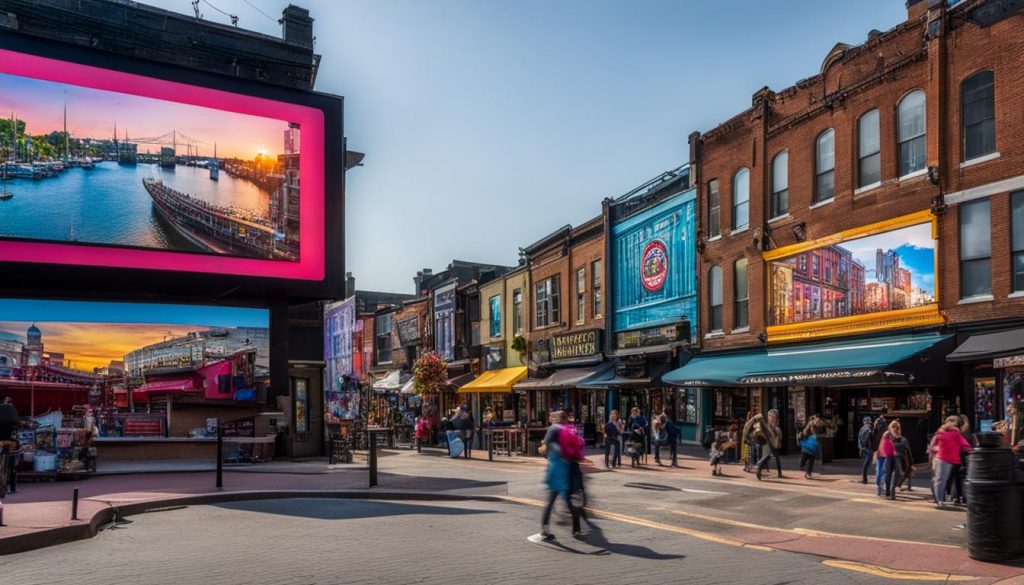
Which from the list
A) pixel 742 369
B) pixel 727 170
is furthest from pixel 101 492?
pixel 727 170

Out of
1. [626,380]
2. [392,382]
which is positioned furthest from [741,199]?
[392,382]

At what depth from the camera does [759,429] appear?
2025 cm

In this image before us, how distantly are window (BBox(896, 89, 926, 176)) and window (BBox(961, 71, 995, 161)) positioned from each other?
1301 mm

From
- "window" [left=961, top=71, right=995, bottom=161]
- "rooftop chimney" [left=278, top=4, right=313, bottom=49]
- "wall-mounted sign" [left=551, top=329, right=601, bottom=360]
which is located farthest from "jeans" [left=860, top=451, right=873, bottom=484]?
"rooftop chimney" [left=278, top=4, right=313, bottom=49]

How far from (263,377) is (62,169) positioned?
312 inches

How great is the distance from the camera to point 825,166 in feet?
82.0

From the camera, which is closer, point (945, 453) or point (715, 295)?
point (945, 453)

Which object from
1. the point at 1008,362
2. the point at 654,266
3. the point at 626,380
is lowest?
the point at 626,380

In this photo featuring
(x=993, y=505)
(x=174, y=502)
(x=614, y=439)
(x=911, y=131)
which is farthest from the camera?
(x=614, y=439)

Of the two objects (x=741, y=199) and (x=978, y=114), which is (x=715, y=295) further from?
(x=978, y=114)

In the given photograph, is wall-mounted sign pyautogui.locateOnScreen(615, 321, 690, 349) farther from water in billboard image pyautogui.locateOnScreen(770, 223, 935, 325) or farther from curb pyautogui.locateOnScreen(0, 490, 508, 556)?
curb pyautogui.locateOnScreen(0, 490, 508, 556)

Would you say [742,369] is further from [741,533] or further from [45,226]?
[45,226]

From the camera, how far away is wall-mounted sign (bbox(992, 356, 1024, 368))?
17.4 meters

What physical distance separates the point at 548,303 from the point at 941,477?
27163 mm
